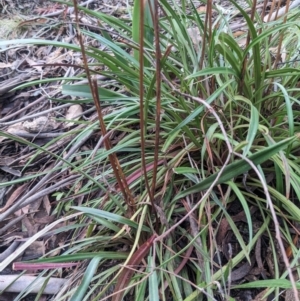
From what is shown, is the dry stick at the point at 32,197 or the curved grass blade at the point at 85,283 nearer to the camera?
the curved grass blade at the point at 85,283

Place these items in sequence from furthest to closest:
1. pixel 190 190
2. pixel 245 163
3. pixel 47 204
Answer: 1. pixel 47 204
2. pixel 190 190
3. pixel 245 163

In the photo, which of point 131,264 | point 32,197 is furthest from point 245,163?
point 32,197

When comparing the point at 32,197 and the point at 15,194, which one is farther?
the point at 15,194

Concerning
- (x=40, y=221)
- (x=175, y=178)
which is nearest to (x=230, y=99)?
(x=175, y=178)

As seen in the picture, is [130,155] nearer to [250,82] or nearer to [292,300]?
[250,82]

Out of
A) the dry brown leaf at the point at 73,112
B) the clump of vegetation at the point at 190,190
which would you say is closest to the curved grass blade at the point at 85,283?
the clump of vegetation at the point at 190,190

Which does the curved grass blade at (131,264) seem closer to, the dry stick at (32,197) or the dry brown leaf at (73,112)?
the dry stick at (32,197)

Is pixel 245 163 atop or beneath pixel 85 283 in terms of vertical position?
atop

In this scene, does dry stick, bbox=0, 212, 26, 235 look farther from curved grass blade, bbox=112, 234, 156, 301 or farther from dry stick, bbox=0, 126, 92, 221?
curved grass blade, bbox=112, 234, 156, 301

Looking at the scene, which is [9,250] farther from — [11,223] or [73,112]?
[73,112]
